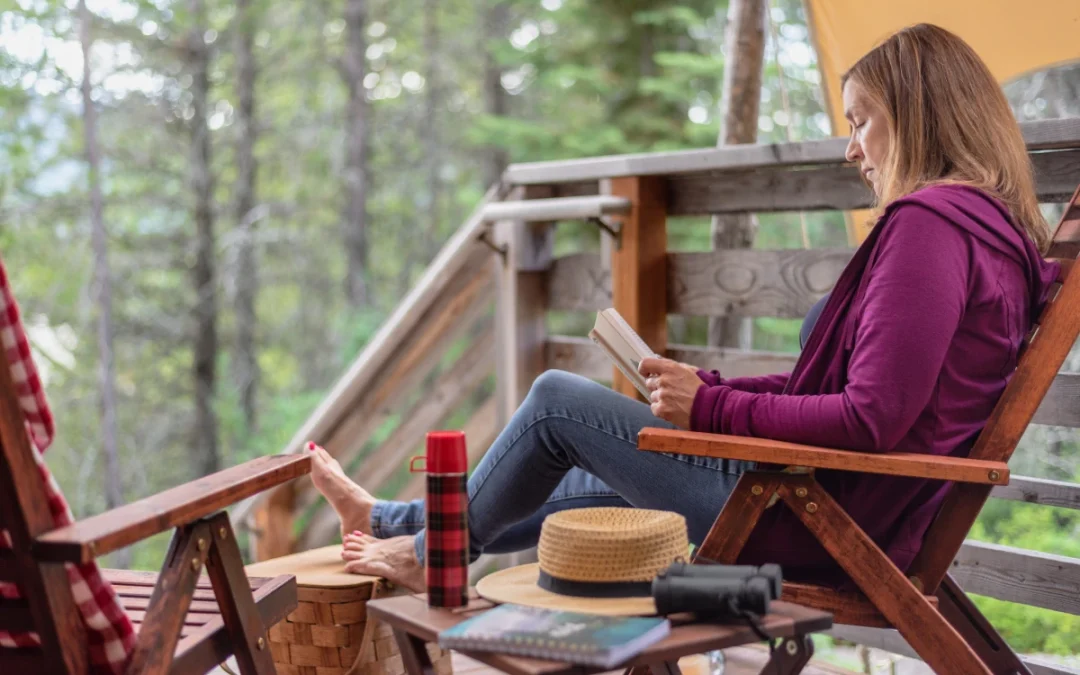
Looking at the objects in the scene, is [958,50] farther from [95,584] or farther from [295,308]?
[295,308]

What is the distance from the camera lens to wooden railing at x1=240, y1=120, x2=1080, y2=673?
2.35 meters

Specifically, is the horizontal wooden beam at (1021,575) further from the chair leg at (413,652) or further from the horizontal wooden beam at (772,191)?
the chair leg at (413,652)

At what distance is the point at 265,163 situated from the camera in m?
9.91

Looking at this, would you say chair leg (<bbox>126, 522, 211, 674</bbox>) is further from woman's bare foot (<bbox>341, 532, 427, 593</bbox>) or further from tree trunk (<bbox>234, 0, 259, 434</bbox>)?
tree trunk (<bbox>234, 0, 259, 434</bbox>)

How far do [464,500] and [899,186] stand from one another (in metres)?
0.89

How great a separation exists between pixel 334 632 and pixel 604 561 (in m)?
0.91

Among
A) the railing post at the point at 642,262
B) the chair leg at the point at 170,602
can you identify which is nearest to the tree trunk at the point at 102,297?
the railing post at the point at 642,262

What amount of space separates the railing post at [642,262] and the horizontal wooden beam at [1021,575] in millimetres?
962

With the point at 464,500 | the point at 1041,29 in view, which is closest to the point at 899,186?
the point at 464,500

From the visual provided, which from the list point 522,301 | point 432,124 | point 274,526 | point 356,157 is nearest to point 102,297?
point 356,157

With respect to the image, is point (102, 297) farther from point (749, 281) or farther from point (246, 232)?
point (749, 281)

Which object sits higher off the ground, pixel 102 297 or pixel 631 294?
pixel 102 297

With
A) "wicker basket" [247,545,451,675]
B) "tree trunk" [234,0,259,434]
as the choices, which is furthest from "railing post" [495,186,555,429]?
"tree trunk" [234,0,259,434]

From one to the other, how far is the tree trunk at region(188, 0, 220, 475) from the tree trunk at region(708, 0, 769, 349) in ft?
20.7
